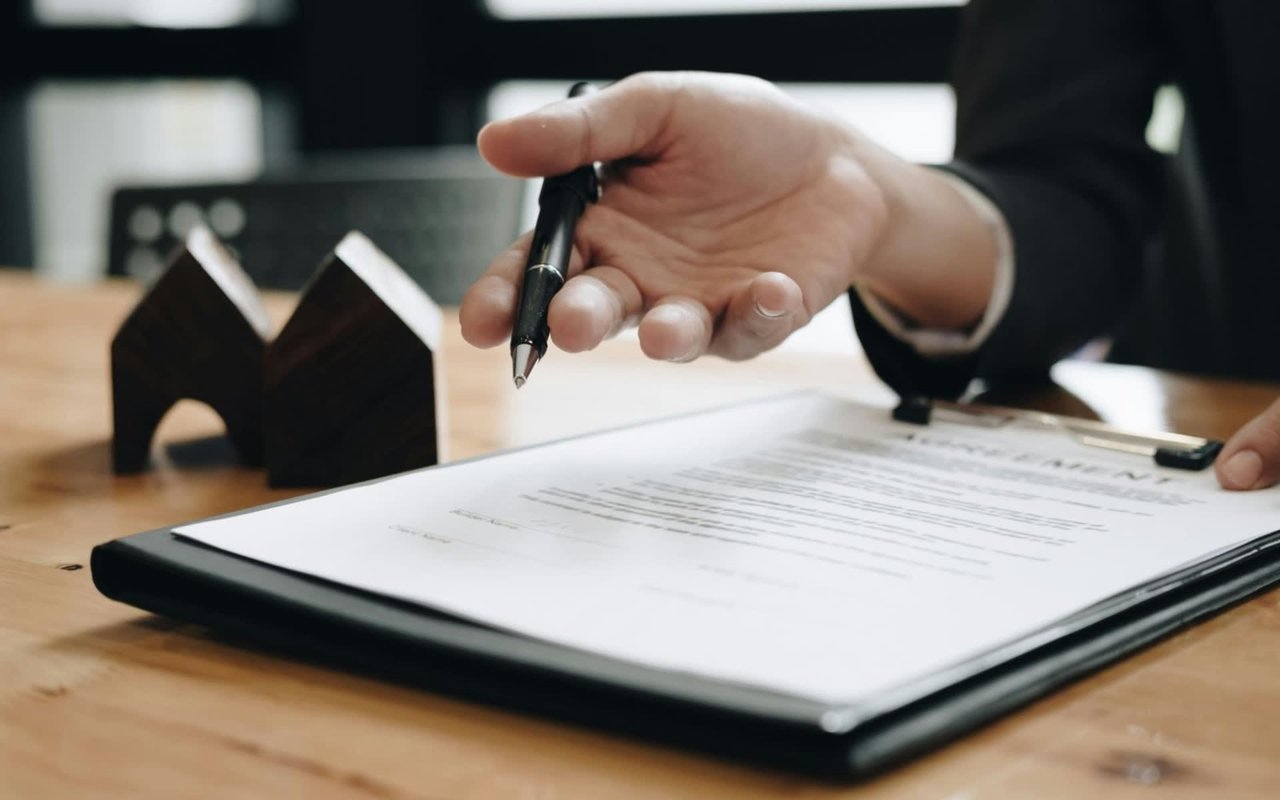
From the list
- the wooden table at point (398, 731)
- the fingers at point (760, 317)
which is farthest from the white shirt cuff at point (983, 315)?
the wooden table at point (398, 731)

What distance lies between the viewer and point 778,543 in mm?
440

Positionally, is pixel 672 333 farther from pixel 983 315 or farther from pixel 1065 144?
pixel 1065 144

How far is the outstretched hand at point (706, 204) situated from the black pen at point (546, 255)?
12mm

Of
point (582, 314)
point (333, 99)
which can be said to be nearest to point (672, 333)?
point (582, 314)

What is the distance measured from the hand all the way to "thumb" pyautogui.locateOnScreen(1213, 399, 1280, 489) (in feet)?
0.66

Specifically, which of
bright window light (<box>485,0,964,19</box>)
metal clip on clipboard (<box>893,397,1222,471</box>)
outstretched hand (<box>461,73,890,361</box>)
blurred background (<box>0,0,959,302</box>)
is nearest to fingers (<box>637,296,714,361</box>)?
outstretched hand (<box>461,73,890,361</box>)

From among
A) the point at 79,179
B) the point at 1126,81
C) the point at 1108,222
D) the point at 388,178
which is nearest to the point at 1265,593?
the point at 1108,222

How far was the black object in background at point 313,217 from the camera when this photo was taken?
175 centimetres

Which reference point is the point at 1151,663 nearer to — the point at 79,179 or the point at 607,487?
the point at 607,487

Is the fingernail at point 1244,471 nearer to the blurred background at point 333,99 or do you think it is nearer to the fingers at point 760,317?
the fingers at point 760,317

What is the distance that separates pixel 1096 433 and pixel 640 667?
39 cm

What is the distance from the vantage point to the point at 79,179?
11.9 feet

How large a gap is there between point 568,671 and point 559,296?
244 millimetres

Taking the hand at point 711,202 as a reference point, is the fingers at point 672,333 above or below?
below
